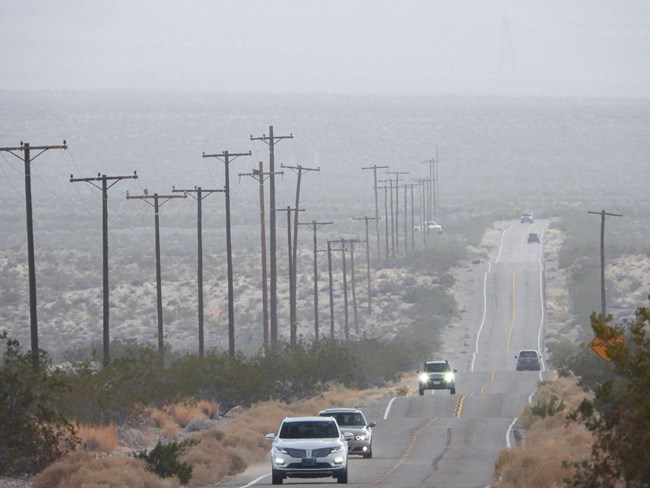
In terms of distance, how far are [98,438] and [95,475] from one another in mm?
9561

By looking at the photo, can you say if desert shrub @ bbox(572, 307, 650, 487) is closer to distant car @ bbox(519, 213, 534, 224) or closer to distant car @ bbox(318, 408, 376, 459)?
distant car @ bbox(318, 408, 376, 459)

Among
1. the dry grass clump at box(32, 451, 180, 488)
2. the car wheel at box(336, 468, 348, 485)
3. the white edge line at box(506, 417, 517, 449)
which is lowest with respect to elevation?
the white edge line at box(506, 417, 517, 449)

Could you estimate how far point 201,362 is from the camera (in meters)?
54.7

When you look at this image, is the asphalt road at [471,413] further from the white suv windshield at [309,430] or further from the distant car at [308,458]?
the white suv windshield at [309,430]

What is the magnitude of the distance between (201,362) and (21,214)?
11108cm

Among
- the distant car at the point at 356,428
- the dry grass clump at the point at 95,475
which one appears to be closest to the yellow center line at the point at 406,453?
the distant car at the point at 356,428

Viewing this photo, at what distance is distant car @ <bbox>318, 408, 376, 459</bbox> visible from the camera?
4044 cm

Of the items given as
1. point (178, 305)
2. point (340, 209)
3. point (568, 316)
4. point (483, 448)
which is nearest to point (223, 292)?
point (178, 305)

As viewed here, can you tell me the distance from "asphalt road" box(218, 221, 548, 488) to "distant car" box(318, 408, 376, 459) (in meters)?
0.36

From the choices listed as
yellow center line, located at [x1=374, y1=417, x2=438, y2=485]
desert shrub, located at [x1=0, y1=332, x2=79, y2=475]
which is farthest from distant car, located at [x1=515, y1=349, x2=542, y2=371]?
desert shrub, located at [x1=0, y1=332, x2=79, y2=475]

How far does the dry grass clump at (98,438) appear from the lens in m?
38.4

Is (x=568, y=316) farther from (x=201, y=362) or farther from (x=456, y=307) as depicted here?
(x=201, y=362)

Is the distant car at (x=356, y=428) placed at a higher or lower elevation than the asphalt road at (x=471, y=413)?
higher

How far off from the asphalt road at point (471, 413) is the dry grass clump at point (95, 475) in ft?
8.37
